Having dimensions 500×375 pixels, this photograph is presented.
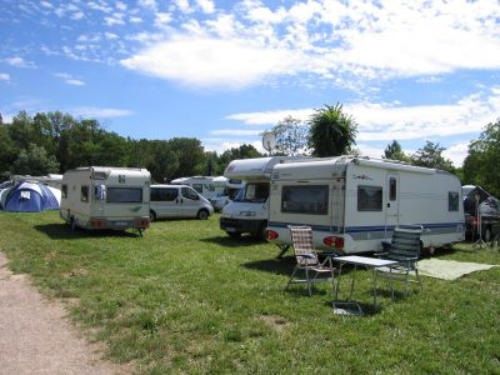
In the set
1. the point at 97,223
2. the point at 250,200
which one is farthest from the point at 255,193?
the point at 97,223

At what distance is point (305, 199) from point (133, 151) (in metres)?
75.5

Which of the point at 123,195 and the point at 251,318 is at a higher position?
the point at 123,195

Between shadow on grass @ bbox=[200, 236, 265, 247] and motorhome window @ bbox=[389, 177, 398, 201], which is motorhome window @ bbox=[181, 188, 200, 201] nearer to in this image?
shadow on grass @ bbox=[200, 236, 265, 247]

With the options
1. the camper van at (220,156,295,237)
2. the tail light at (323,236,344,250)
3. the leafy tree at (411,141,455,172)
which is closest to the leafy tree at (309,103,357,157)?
the camper van at (220,156,295,237)

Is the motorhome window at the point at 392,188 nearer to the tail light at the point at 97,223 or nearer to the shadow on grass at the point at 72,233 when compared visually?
the shadow on grass at the point at 72,233

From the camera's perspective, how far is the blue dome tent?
89.4ft

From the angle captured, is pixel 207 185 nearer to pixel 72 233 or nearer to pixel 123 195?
pixel 72 233

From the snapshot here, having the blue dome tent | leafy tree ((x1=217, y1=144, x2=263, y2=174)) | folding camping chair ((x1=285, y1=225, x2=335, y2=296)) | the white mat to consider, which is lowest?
the white mat

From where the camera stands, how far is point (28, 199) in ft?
90.2

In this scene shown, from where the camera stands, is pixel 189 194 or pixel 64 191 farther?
pixel 189 194

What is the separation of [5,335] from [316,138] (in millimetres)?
17382

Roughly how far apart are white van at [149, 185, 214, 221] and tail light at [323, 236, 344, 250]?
13567 millimetres

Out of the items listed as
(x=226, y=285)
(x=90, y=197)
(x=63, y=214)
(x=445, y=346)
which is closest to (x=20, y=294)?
(x=226, y=285)

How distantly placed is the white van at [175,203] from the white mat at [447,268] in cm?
1319
